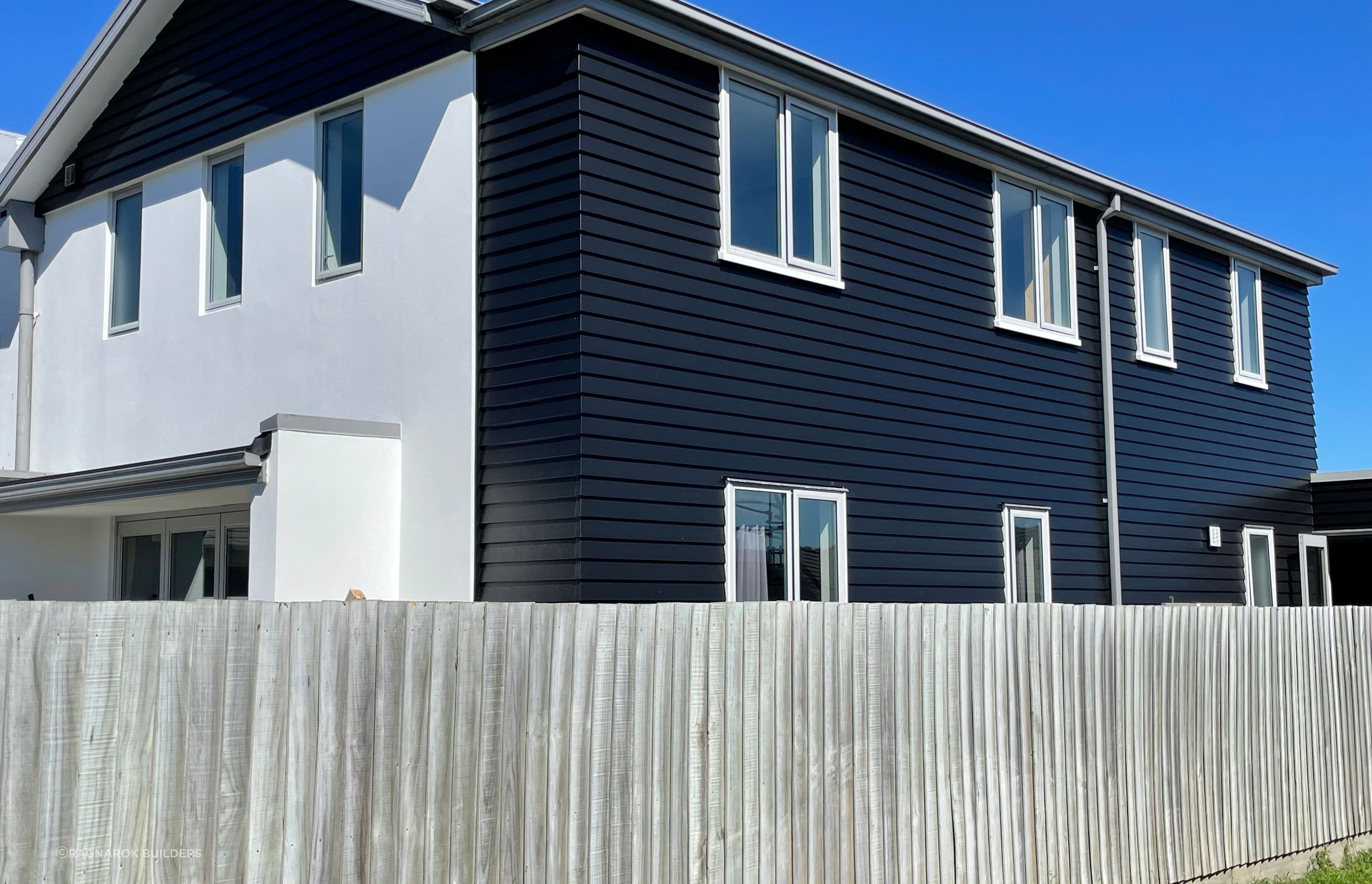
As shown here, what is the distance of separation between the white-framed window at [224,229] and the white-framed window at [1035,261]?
740 cm

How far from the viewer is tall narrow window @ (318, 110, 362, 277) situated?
38.1 ft

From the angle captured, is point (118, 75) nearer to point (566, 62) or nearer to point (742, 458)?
point (566, 62)

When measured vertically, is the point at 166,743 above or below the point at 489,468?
below

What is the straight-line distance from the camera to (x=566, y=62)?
10078 millimetres

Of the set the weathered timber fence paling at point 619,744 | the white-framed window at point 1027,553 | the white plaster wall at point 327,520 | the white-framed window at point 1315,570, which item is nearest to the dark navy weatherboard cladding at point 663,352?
the white-framed window at point 1027,553

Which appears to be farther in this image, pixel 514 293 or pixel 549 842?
pixel 514 293

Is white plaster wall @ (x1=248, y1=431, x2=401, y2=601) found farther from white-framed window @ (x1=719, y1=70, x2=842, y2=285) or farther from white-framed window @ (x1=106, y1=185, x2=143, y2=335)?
white-framed window @ (x1=106, y1=185, x2=143, y2=335)

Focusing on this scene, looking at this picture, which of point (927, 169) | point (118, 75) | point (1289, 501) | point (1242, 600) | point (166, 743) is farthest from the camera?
point (1289, 501)

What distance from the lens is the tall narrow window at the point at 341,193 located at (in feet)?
38.1

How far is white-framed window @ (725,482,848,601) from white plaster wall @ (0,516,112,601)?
7.47m

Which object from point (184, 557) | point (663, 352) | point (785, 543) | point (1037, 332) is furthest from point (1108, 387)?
point (184, 557)

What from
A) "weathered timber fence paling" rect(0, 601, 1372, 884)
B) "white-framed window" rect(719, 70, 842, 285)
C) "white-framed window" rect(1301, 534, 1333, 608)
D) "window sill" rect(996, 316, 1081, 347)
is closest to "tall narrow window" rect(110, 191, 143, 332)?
"white-framed window" rect(719, 70, 842, 285)

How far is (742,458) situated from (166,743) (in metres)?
6.75

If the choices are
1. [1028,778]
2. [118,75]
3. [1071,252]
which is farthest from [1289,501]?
[118,75]
